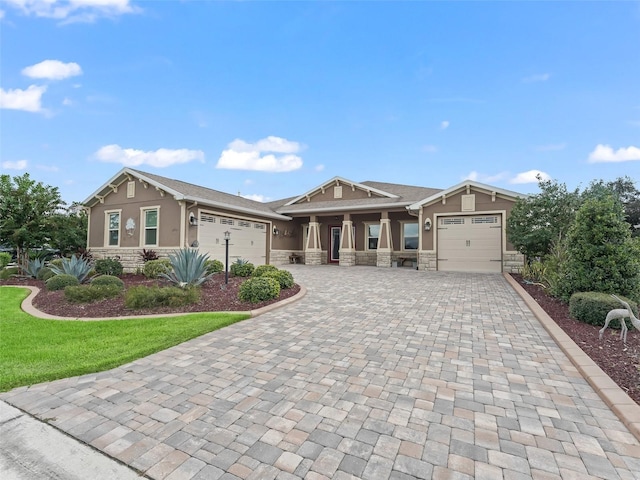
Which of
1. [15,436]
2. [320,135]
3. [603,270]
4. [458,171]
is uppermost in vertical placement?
[320,135]

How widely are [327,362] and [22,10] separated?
10.6 m

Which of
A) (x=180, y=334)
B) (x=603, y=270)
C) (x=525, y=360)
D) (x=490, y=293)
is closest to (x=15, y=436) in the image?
(x=180, y=334)

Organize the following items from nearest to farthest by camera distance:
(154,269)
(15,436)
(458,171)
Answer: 1. (15,436)
2. (154,269)
3. (458,171)

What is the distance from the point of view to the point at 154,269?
11047mm

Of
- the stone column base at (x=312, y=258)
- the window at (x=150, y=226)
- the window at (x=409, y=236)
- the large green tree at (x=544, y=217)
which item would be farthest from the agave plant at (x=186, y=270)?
the window at (x=409, y=236)

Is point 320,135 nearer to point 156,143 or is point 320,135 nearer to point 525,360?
point 156,143

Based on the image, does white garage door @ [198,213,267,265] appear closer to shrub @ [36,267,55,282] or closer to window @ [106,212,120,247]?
window @ [106,212,120,247]

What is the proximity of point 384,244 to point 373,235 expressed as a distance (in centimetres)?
198

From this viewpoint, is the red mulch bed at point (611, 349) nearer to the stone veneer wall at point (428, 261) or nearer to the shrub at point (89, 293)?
the stone veneer wall at point (428, 261)

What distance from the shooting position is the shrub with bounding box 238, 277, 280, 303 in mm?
7126

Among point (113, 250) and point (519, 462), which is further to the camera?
point (113, 250)

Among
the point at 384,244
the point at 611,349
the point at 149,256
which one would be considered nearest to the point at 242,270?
the point at 149,256

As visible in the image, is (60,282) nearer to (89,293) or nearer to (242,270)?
(89,293)

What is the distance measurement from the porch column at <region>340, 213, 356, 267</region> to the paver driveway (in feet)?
38.8
